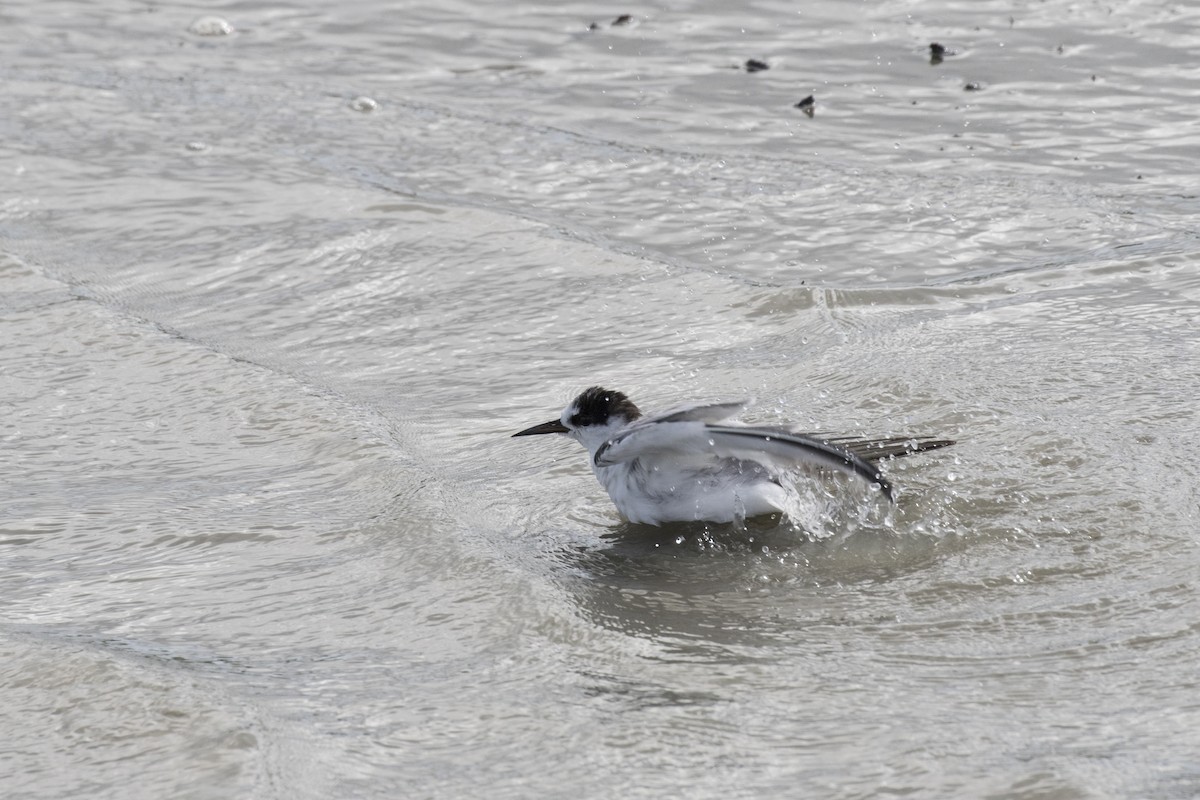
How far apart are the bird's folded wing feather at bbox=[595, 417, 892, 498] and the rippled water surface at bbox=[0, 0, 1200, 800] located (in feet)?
1.19

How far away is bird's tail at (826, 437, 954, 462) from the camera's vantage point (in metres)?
6.57

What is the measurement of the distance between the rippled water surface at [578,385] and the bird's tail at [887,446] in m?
0.20

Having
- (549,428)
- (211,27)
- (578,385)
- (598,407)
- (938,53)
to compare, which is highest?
(211,27)

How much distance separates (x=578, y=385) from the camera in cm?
793

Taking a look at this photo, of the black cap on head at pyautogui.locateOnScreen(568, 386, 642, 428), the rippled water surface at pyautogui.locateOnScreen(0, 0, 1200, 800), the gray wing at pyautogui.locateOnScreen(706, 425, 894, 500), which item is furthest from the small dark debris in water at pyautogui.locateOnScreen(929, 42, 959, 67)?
the gray wing at pyautogui.locateOnScreen(706, 425, 894, 500)

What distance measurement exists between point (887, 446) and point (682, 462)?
86 centimetres

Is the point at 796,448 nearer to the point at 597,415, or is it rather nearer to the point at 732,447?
the point at 732,447

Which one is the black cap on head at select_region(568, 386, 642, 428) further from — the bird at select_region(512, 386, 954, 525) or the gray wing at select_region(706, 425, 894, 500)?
the gray wing at select_region(706, 425, 894, 500)

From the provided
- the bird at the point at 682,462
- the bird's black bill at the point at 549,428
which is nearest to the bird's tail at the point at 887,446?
the bird at the point at 682,462

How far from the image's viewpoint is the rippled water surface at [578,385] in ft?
16.1

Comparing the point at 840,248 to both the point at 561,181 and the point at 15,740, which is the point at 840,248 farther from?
the point at 15,740

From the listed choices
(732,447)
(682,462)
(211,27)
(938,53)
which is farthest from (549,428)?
(211,27)

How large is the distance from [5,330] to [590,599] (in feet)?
14.4

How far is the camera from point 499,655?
5.45 metres
